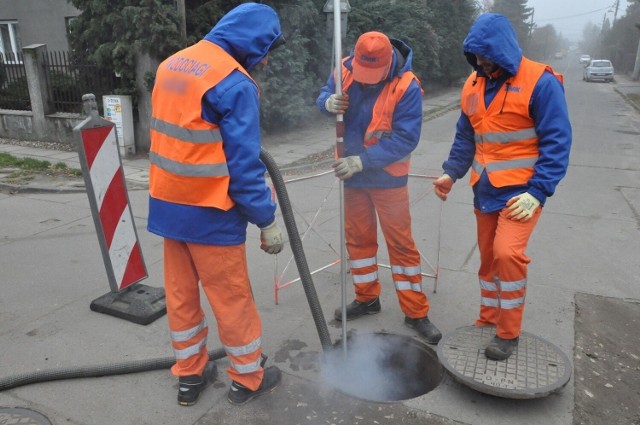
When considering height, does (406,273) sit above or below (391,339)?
above

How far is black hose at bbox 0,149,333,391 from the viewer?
9.09 feet

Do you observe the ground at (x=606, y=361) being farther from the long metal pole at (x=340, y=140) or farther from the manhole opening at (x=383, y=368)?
the long metal pole at (x=340, y=140)

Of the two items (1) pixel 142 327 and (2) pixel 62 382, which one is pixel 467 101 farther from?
(2) pixel 62 382

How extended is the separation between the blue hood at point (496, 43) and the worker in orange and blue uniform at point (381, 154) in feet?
1.81

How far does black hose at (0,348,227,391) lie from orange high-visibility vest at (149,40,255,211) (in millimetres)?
1126

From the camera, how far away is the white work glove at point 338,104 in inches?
120

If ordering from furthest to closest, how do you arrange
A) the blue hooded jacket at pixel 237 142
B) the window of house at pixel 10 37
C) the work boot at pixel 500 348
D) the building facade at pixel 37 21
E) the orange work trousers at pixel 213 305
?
the window of house at pixel 10 37 → the building facade at pixel 37 21 → the work boot at pixel 500 348 → the orange work trousers at pixel 213 305 → the blue hooded jacket at pixel 237 142

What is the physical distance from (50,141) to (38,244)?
631 cm

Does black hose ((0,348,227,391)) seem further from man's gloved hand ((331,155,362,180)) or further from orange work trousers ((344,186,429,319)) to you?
man's gloved hand ((331,155,362,180))

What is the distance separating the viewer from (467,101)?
3051 millimetres

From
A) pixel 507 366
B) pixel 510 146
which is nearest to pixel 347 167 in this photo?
pixel 510 146

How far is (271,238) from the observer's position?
2.58m

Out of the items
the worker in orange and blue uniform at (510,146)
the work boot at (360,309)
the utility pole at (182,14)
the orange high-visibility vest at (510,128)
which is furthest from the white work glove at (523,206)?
the utility pole at (182,14)

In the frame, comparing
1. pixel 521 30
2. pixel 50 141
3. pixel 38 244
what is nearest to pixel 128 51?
pixel 50 141
